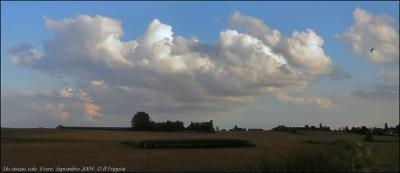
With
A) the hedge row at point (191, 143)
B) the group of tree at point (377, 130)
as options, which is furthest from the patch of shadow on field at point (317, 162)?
the group of tree at point (377, 130)

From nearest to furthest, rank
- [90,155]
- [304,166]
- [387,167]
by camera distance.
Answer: [304,166], [387,167], [90,155]

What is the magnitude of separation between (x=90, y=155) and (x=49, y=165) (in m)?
13.9

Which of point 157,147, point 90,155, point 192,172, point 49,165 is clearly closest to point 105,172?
point 192,172

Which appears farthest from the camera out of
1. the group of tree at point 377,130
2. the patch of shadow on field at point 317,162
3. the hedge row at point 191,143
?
the group of tree at point 377,130

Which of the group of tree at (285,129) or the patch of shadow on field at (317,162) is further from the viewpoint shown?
the group of tree at (285,129)

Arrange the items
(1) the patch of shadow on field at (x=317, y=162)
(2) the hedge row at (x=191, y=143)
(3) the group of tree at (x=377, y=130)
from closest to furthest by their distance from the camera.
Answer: (1) the patch of shadow on field at (x=317, y=162)
(2) the hedge row at (x=191, y=143)
(3) the group of tree at (x=377, y=130)

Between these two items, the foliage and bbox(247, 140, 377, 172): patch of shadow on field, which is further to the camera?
the foliage

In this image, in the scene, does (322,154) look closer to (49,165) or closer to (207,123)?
(49,165)

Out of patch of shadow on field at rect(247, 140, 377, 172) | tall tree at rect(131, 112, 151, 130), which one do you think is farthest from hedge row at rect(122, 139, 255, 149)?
tall tree at rect(131, 112, 151, 130)

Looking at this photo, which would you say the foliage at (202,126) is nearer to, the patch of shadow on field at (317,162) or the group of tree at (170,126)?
the group of tree at (170,126)

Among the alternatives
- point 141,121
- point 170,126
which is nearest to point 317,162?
point 170,126

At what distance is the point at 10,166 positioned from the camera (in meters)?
54.1

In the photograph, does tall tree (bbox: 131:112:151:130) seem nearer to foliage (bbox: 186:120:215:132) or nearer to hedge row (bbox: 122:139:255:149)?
foliage (bbox: 186:120:215:132)

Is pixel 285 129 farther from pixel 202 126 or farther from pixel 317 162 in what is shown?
pixel 317 162
